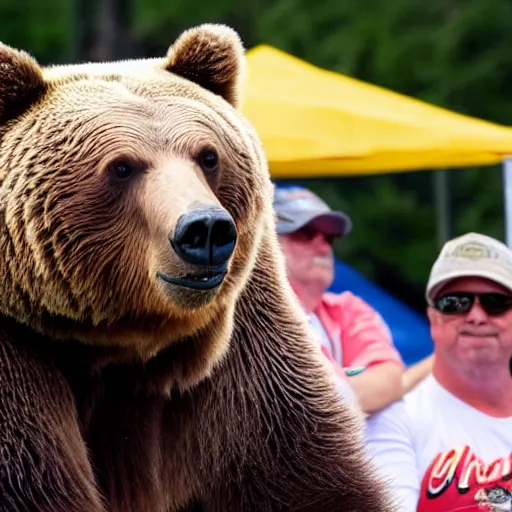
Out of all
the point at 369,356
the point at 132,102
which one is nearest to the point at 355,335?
the point at 369,356

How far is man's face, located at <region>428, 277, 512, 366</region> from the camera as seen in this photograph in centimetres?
486

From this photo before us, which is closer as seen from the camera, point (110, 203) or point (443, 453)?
point (110, 203)

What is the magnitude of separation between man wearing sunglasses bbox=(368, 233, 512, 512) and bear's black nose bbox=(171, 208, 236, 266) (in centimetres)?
180

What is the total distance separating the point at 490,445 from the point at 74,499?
189cm

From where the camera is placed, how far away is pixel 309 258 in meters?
5.59

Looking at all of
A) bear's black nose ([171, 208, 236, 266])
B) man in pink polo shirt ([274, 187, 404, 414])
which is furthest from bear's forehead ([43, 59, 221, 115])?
man in pink polo shirt ([274, 187, 404, 414])

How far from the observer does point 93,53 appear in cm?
1486

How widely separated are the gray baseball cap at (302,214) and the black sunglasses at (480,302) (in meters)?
0.89

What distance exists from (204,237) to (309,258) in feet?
8.42

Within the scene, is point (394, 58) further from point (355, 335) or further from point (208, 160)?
point (208, 160)

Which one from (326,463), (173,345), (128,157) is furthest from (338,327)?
(128,157)

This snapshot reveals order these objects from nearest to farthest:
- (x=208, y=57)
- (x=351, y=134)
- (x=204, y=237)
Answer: (x=204, y=237) → (x=208, y=57) → (x=351, y=134)

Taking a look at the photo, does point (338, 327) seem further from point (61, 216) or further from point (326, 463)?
point (61, 216)

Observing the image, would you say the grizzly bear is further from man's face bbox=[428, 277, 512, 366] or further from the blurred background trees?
the blurred background trees
